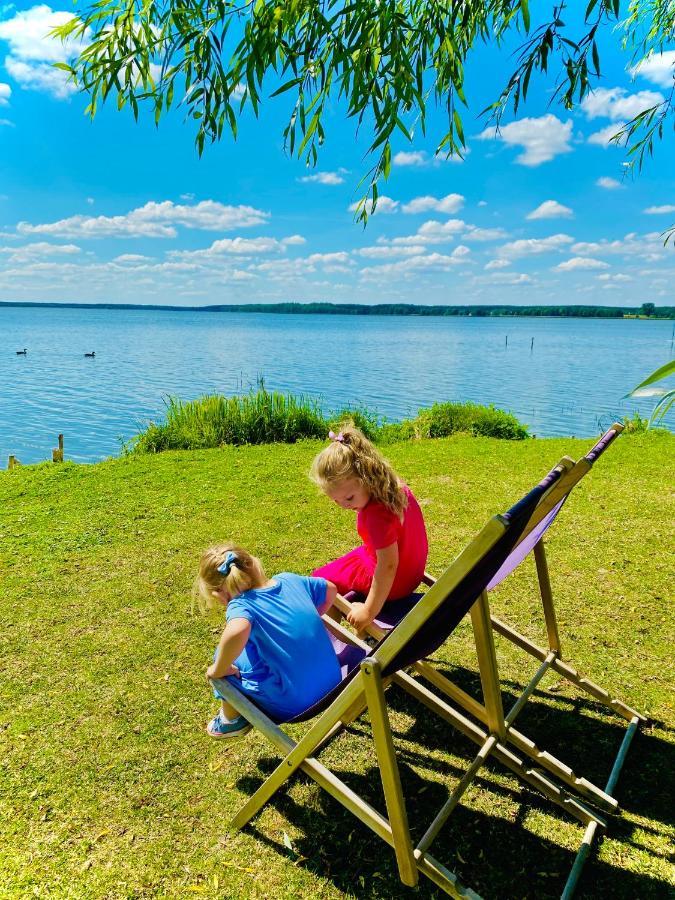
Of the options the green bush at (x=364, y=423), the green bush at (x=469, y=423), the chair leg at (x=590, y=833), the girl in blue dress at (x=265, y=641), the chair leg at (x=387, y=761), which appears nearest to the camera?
the chair leg at (x=387, y=761)

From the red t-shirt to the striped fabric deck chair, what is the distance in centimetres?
13

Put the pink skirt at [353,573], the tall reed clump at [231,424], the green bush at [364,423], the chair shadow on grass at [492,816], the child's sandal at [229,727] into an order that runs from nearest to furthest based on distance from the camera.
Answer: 1. the chair shadow on grass at [492,816]
2. the child's sandal at [229,727]
3. the pink skirt at [353,573]
4. the tall reed clump at [231,424]
5. the green bush at [364,423]

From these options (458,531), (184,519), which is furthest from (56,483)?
(458,531)

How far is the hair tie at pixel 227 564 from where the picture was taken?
2.81m

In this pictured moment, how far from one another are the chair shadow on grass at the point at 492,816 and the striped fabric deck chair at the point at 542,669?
0.10 meters

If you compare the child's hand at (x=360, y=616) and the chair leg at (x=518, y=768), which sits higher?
the child's hand at (x=360, y=616)

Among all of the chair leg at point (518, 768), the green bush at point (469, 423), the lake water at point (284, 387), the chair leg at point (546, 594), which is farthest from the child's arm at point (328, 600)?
the lake water at point (284, 387)

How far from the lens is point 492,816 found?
9.50ft

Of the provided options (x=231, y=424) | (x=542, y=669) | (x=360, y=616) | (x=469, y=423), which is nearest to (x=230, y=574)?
(x=360, y=616)

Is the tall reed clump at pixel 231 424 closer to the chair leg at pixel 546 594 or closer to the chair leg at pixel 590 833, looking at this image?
the chair leg at pixel 546 594

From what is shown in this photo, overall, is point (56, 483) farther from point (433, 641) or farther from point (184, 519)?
point (433, 641)

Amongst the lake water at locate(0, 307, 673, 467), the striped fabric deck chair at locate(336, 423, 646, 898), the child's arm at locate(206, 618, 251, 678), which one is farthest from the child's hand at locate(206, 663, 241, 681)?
the lake water at locate(0, 307, 673, 467)

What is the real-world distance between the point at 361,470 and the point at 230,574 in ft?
2.67

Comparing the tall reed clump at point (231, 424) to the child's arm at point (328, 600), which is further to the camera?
the tall reed clump at point (231, 424)
